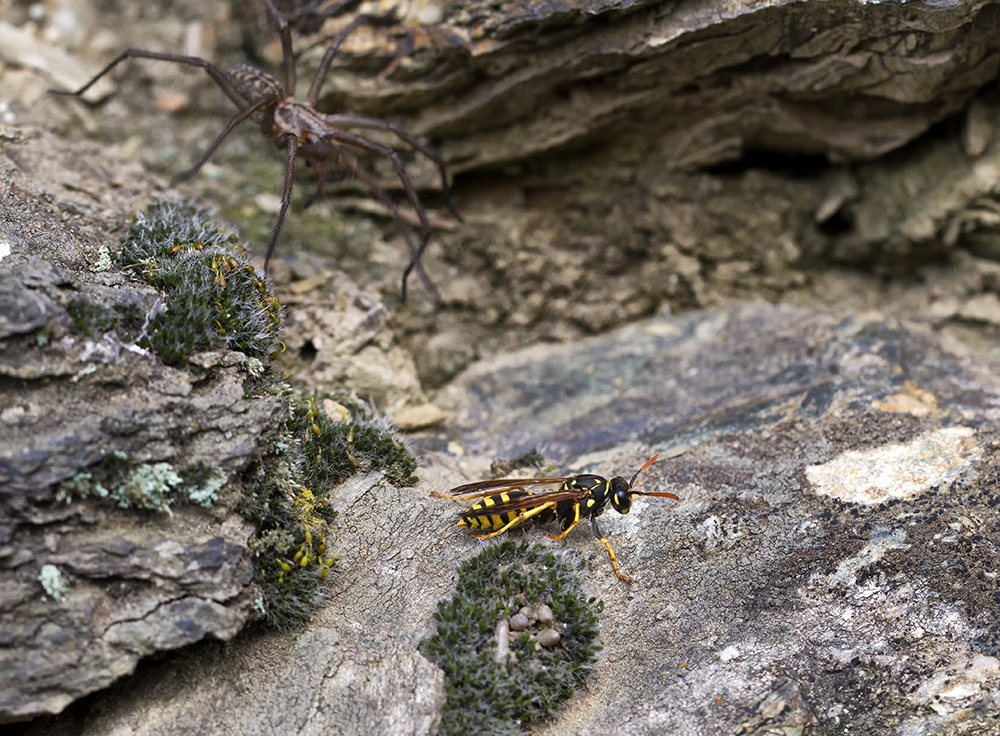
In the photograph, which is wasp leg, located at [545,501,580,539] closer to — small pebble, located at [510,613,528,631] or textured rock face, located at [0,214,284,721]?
small pebble, located at [510,613,528,631]

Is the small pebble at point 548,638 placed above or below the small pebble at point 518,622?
below

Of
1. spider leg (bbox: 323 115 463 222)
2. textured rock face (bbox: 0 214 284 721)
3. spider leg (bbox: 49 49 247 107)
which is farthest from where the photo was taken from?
spider leg (bbox: 323 115 463 222)

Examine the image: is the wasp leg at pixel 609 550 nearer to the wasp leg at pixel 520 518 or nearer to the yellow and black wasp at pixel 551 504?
the yellow and black wasp at pixel 551 504

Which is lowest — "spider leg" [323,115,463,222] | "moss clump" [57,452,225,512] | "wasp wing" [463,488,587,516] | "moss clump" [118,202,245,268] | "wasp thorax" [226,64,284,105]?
"wasp wing" [463,488,587,516]

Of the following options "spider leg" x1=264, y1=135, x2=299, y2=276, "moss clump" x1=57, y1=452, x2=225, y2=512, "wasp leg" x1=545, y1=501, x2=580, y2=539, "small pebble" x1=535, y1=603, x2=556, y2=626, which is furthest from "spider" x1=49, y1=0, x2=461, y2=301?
"small pebble" x1=535, y1=603, x2=556, y2=626

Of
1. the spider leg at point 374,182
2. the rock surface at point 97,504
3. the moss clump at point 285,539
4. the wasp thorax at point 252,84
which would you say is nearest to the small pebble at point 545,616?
the moss clump at point 285,539

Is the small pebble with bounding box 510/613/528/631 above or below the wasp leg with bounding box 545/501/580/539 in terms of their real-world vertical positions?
below
